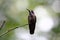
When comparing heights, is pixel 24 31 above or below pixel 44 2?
below

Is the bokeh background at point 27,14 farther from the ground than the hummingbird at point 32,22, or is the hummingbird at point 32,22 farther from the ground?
the hummingbird at point 32,22

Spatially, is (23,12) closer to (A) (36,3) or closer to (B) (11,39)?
(A) (36,3)

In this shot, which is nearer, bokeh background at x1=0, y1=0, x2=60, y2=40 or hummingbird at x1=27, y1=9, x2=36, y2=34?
hummingbird at x1=27, y1=9, x2=36, y2=34

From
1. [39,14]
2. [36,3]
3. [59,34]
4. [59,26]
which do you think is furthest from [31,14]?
[39,14]

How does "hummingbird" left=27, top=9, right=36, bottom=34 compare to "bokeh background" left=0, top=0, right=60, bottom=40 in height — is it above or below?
above

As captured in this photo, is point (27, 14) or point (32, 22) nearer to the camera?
point (32, 22)

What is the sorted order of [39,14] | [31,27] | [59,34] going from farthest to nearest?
1. [39,14]
2. [59,34]
3. [31,27]

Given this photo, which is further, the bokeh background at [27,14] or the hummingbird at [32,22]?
the bokeh background at [27,14]

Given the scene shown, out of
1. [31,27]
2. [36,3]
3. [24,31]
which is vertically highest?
[31,27]
